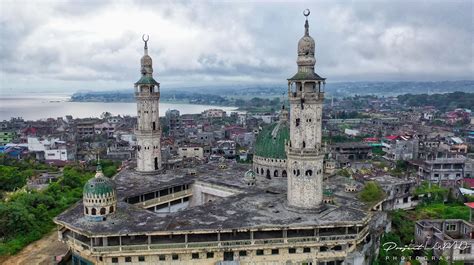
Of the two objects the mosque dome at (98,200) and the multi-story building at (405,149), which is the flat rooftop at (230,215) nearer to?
the mosque dome at (98,200)

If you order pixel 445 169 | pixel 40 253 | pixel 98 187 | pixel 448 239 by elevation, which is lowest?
pixel 40 253

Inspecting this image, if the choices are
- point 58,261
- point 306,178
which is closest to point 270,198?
point 306,178

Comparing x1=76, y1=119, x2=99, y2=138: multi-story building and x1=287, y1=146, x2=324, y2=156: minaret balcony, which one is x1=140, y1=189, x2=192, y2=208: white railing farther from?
x1=76, y1=119, x2=99, y2=138: multi-story building

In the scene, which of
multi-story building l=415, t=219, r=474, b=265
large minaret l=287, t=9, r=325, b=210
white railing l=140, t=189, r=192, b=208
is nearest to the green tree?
multi-story building l=415, t=219, r=474, b=265

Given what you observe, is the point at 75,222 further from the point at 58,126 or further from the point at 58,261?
the point at 58,126

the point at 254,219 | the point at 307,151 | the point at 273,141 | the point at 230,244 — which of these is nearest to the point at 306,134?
the point at 307,151

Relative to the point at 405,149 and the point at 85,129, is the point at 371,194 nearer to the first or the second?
the point at 405,149
